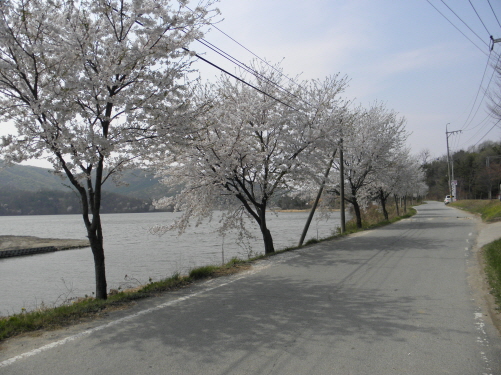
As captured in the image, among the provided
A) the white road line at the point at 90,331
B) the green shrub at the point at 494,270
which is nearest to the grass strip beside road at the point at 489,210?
the green shrub at the point at 494,270

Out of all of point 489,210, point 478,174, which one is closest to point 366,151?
point 489,210

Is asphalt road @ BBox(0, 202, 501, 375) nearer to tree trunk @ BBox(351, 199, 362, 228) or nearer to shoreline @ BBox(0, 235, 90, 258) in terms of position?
tree trunk @ BBox(351, 199, 362, 228)

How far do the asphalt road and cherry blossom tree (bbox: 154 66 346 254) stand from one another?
6.62 m

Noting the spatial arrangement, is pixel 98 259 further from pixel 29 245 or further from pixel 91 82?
pixel 29 245

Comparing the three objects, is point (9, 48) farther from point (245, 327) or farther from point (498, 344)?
point (498, 344)

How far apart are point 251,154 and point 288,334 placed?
1027 centimetres

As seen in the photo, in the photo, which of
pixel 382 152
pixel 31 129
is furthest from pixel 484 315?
pixel 382 152

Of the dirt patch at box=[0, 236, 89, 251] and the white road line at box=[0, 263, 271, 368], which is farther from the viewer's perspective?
the dirt patch at box=[0, 236, 89, 251]

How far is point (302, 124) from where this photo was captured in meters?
16.0

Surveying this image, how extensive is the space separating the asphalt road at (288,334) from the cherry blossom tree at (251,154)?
6624mm

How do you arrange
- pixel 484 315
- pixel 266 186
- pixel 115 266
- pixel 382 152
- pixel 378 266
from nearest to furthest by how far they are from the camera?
pixel 484 315 → pixel 378 266 → pixel 266 186 → pixel 115 266 → pixel 382 152

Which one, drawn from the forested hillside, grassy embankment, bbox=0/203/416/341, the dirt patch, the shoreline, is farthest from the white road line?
the forested hillside

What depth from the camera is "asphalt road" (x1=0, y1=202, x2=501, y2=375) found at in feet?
13.9

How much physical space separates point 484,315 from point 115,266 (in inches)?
740
